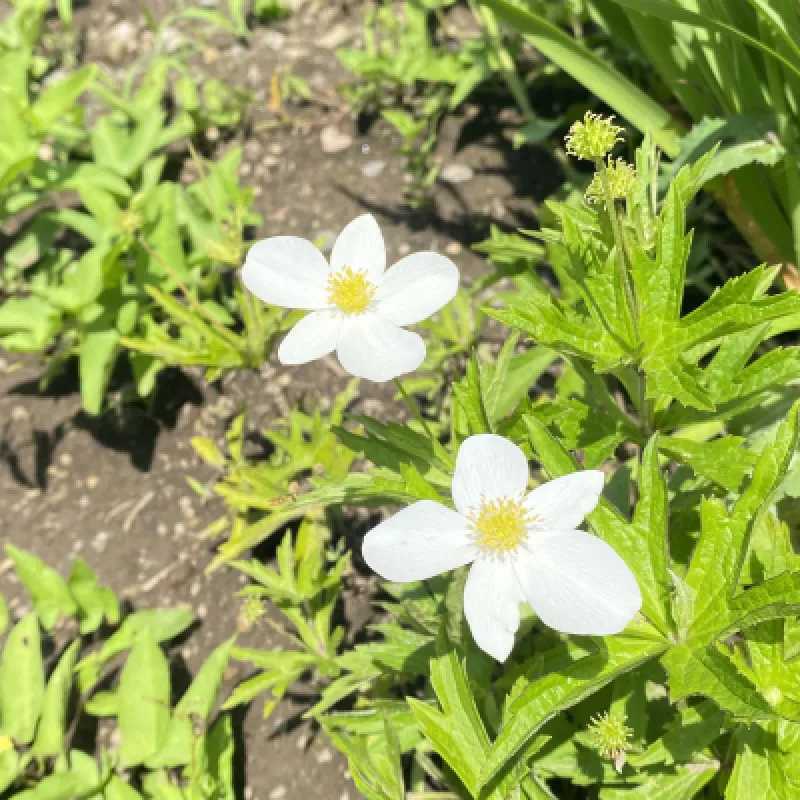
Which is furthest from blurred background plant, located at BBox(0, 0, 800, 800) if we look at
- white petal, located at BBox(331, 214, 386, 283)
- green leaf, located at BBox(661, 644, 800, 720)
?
white petal, located at BBox(331, 214, 386, 283)

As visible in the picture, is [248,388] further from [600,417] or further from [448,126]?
[600,417]

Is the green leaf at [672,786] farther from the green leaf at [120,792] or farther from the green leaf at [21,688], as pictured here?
the green leaf at [21,688]

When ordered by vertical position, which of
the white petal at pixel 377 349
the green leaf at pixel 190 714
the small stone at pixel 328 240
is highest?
the white petal at pixel 377 349

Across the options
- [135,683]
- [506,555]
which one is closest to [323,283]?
[506,555]

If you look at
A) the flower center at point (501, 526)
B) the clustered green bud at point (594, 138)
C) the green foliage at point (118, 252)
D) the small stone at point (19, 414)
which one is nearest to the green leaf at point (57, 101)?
the green foliage at point (118, 252)

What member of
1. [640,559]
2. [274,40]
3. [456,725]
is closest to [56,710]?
[456,725]

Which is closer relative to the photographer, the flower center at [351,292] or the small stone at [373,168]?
the flower center at [351,292]
